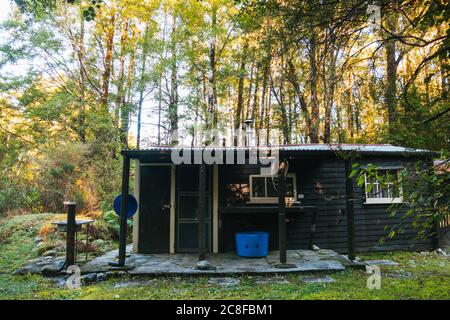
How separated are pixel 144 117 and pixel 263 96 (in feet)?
20.3

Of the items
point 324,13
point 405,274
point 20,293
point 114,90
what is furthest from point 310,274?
point 114,90

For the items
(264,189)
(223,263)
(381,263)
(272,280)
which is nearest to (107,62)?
(264,189)

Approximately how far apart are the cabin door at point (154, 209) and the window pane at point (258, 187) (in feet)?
6.58

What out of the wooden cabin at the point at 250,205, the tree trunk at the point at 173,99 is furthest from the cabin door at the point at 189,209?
the tree trunk at the point at 173,99

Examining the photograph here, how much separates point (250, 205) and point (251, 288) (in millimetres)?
2656

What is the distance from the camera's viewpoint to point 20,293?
4508 mm

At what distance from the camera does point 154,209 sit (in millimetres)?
7012

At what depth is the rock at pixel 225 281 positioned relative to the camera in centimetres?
491

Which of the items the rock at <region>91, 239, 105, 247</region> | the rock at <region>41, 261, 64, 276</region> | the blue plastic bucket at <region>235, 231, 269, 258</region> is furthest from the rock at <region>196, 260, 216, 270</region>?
the rock at <region>91, 239, 105, 247</region>

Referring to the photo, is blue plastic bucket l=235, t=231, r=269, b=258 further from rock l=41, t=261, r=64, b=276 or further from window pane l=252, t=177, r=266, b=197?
rock l=41, t=261, r=64, b=276

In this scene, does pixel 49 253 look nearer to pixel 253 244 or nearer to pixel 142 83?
pixel 253 244

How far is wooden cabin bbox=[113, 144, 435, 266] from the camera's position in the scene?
22.9ft

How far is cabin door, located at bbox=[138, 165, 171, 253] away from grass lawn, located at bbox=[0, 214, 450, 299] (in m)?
1.71

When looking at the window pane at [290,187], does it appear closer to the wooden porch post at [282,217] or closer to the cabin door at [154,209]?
the wooden porch post at [282,217]
